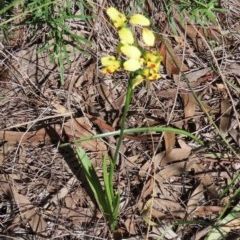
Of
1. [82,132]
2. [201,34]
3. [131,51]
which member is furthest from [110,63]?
[201,34]

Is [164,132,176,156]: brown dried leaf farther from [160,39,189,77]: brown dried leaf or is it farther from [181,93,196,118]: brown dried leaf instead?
[160,39,189,77]: brown dried leaf

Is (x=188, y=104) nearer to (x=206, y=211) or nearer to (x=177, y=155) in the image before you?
(x=177, y=155)

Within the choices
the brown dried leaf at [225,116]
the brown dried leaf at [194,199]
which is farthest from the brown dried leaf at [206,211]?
the brown dried leaf at [225,116]

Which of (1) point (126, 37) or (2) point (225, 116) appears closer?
(1) point (126, 37)

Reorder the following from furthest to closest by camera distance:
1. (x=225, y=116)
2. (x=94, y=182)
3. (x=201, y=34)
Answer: (x=201, y=34)
(x=225, y=116)
(x=94, y=182)

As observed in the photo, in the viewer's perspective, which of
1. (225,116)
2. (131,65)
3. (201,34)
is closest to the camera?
(131,65)

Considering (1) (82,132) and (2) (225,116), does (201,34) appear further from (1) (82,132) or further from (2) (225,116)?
(1) (82,132)

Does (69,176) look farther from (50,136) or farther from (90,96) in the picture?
(90,96)

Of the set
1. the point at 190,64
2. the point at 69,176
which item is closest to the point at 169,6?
the point at 190,64

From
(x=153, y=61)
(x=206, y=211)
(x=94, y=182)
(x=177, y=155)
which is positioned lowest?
(x=206, y=211)

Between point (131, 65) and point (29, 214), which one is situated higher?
point (131, 65)
